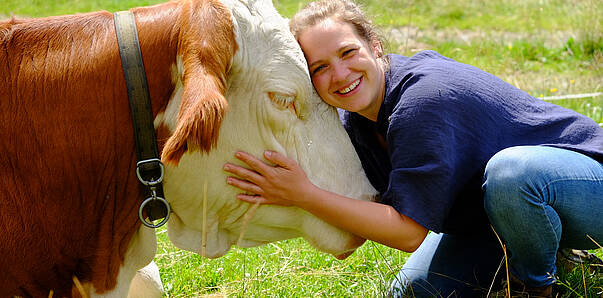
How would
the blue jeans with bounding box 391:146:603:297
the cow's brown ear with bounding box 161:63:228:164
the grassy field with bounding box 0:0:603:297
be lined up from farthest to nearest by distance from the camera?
the grassy field with bounding box 0:0:603:297
the blue jeans with bounding box 391:146:603:297
the cow's brown ear with bounding box 161:63:228:164

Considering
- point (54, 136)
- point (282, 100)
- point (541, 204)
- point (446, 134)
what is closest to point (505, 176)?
point (541, 204)

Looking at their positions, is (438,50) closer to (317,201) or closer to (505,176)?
(505,176)

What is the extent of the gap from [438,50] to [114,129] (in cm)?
Result: 649

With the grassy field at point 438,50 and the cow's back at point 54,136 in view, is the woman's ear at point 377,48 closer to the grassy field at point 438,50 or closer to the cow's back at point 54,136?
the grassy field at point 438,50

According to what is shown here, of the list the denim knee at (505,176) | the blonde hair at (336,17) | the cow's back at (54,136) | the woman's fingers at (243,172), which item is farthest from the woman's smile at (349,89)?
the cow's back at (54,136)

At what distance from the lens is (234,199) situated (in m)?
3.07

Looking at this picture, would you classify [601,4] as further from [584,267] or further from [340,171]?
[340,171]

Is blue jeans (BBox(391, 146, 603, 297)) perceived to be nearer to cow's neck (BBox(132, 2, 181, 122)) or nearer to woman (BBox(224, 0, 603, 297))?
woman (BBox(224, 0, 603, 297))

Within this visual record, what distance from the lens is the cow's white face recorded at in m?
2.93

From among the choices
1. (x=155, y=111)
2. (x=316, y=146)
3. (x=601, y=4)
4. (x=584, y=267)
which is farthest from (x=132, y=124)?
(x=601, y=4)

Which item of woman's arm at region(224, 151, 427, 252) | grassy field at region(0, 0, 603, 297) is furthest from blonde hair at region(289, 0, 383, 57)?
woman's arm at region(224, 151, 427, 252)

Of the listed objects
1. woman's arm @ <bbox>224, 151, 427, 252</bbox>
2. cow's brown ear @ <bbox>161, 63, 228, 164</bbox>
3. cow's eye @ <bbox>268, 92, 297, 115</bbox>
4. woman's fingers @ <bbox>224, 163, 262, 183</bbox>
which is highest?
cow's brown ear @ <bbox>161, 63, 228, 164</bbox>

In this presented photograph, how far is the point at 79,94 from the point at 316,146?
99 cm

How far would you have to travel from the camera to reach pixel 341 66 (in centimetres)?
325
